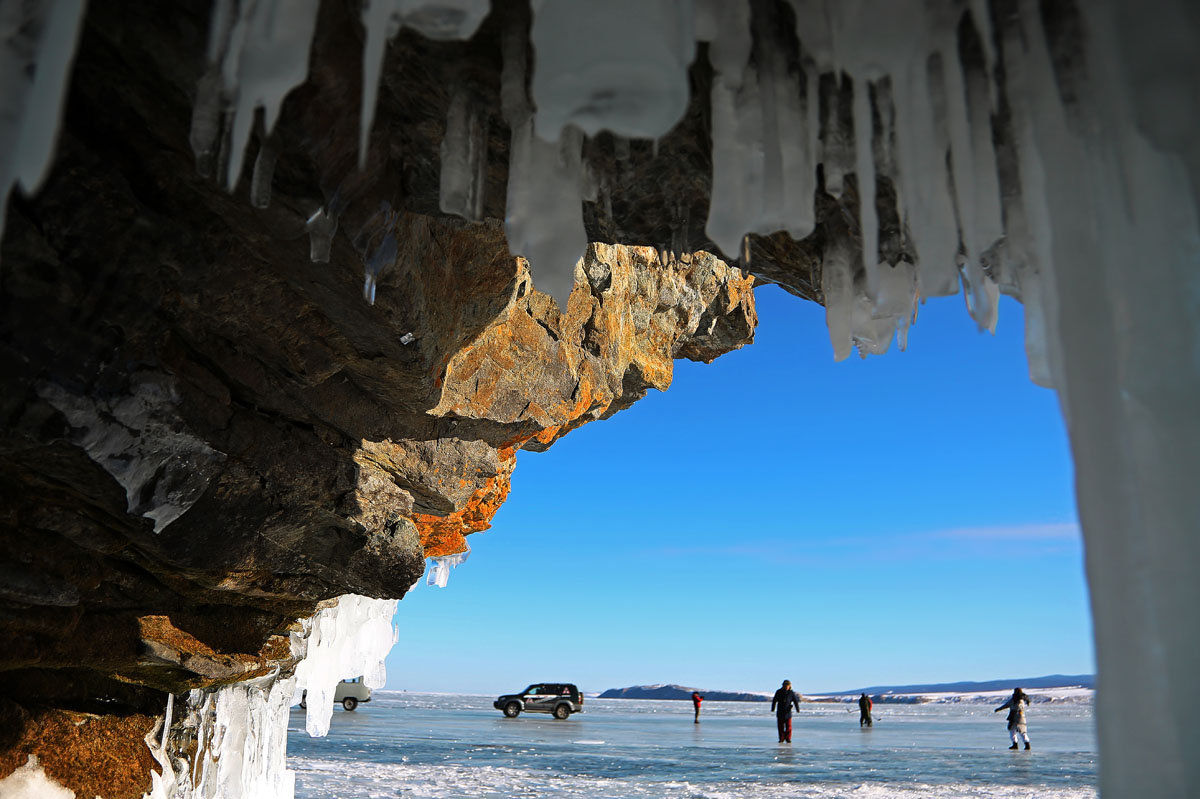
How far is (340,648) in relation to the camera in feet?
37.7

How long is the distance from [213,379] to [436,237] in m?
1.51

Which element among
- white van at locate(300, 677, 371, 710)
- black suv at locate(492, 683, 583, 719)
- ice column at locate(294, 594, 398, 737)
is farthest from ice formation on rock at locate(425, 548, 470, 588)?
white van at locate(300, 677, 371, 710)

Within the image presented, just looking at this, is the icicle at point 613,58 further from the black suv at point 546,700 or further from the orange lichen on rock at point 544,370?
the black suv at point 546,700

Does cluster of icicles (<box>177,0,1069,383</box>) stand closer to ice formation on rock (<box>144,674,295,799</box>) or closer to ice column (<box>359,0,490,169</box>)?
ice column (<box>359,0,490,169</box>)

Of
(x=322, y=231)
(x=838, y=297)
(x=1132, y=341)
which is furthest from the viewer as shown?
(x=838, y=297)

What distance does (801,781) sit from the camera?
37.3 ft

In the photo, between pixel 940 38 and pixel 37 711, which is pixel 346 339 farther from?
pixel 37 711

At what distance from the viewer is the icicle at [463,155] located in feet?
9.84

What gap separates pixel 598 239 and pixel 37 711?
5782 mm

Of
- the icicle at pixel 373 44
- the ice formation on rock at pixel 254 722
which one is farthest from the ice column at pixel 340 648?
the icicle at pixel 373 44

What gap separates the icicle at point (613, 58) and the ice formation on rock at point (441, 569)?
1136cm

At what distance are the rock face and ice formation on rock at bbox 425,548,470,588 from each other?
5397 millimetres

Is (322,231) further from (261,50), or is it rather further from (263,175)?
(261,50)

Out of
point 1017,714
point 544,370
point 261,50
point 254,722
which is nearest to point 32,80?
point 261,50
